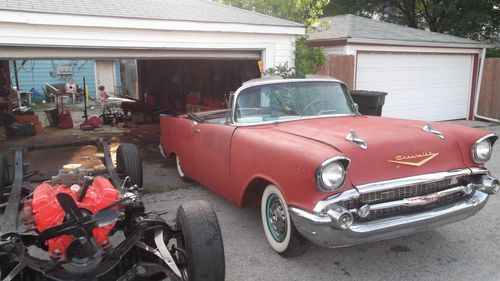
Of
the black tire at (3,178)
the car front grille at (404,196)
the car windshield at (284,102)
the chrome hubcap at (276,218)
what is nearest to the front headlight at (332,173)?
the car front grille at (404,196)

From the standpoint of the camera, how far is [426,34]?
12227 mm

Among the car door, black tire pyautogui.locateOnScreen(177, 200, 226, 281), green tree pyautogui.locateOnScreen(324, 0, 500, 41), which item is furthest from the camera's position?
green tree pyautogui.locateOnScreen(324, 0, 500, 41)

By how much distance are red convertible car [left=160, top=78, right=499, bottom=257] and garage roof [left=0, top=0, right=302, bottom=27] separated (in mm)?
3211

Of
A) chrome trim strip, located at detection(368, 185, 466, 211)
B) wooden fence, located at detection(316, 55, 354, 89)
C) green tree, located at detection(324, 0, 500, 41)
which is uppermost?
green tree, located at detection(324, 0, 500, 41)

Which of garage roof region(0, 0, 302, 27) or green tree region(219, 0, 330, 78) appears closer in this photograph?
garage roof region(0, 0, 302, 27)

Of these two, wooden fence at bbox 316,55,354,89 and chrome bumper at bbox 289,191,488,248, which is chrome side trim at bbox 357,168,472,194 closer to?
chrome bumper at bbox 289,191,488,248

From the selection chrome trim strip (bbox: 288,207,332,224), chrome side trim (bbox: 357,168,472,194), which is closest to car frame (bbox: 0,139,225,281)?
chrome trim strip (bbox: 288,207,332,224)

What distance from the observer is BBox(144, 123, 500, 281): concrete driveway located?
3.41 metres

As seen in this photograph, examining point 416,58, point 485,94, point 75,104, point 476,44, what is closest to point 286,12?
point 416,58

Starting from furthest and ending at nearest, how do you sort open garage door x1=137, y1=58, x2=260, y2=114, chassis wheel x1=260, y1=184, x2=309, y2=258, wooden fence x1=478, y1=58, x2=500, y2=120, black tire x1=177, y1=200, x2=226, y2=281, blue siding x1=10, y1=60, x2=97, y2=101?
blue siding x1=10, y1=60, x2=97, y2=101 → wooden fence x1=478, y1=58, x2=500, y2=120 → open garage door x1=137, y1=58, x2=260, y2=114 → chassis wheel x1=260, y1=184, x2=309, y2=258 → black tire x1=177, y1=200, x2=226, y2=281

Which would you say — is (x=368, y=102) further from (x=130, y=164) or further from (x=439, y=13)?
(x=439, y=13)

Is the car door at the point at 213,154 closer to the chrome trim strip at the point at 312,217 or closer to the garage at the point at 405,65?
the chrome trim strip at the point at 312,217

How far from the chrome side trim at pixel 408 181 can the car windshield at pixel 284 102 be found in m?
1.50

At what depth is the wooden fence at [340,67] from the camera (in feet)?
31.2
